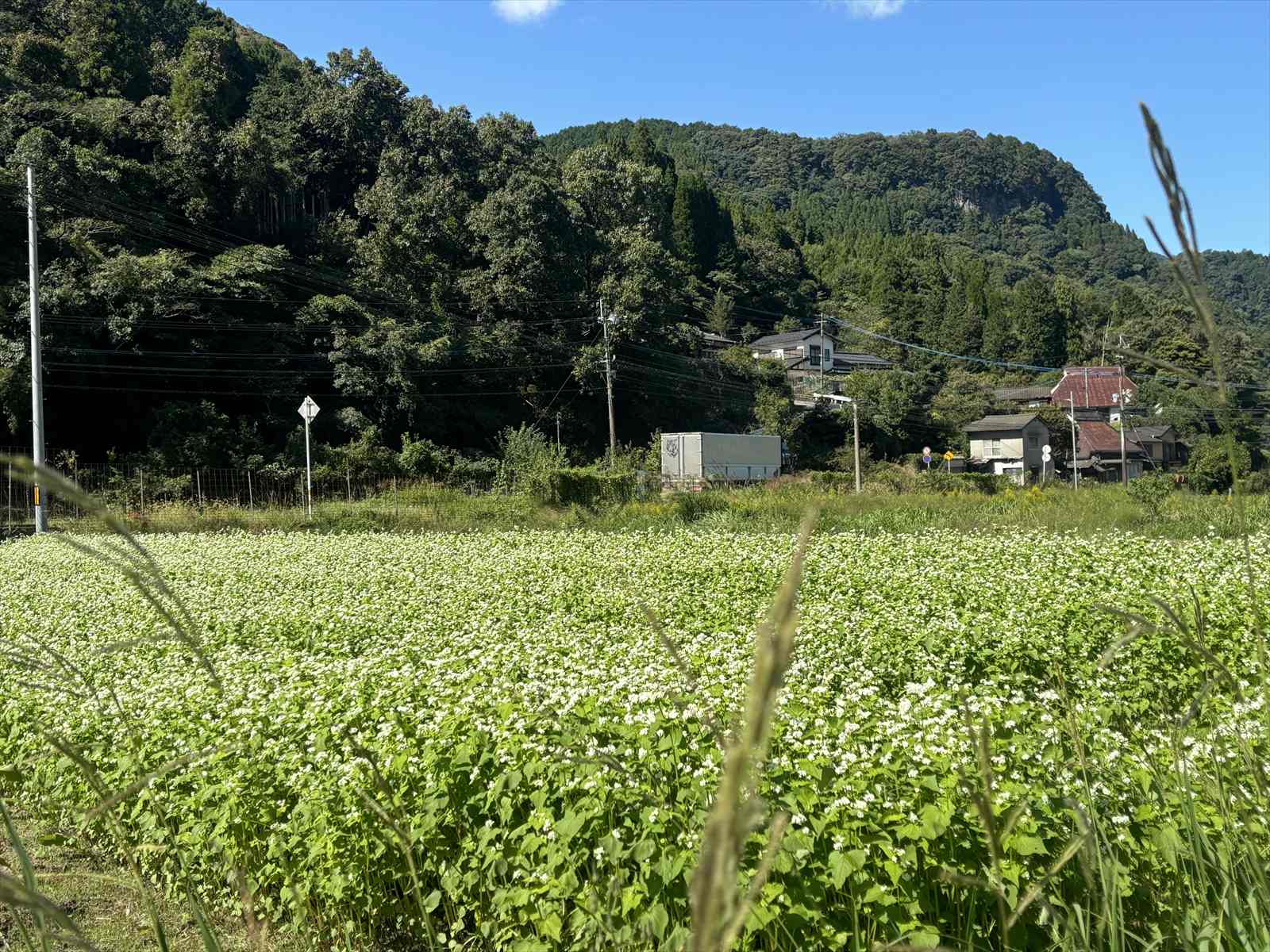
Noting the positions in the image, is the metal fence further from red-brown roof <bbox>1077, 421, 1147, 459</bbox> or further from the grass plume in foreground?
red-brown roof <bbox>1077, 421, 1147, 459</bbox>

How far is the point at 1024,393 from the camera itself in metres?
62.6

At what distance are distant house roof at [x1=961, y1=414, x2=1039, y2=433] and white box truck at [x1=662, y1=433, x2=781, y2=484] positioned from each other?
1980 centimetres

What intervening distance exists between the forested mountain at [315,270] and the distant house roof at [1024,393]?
125 cm

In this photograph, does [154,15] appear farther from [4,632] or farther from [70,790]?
[70,790]

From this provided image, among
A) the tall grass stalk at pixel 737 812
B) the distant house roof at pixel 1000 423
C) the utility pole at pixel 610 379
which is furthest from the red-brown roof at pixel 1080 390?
the tall grass stalk at pixel 737 812

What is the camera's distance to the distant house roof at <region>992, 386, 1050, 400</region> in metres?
62.1

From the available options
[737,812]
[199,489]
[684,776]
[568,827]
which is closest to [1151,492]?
[684,776]

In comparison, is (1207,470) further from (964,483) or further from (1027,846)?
(1027,846)

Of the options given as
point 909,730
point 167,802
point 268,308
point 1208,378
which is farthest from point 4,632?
point 268,308

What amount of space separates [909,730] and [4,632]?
8059 mm

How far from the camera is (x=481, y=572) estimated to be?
10844 millimetres

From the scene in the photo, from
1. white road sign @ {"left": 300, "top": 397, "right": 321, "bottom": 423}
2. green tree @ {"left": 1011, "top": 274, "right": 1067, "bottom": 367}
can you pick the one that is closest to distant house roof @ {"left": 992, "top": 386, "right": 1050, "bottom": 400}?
green tree @ {"left": 1011, "top": 274, "right": 1067, "bottom": 367}

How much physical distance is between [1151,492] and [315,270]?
31265 millimetres

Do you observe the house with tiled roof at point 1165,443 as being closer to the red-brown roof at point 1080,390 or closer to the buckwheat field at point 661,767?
the red-brown roof at point 1080,390
